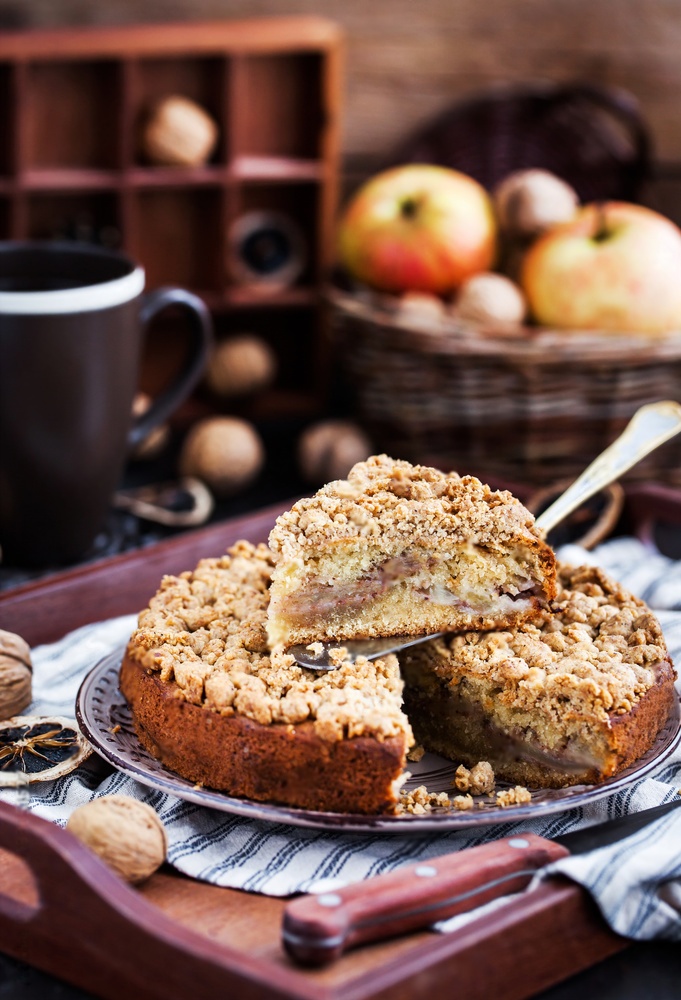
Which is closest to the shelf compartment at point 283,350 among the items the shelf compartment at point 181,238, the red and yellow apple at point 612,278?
the shelf compartment at point 181,238

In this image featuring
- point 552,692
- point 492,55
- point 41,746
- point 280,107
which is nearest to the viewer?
point 552,692

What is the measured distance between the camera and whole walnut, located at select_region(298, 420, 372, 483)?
7.63 ft

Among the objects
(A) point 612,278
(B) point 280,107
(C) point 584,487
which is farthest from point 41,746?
(B) point 280,107

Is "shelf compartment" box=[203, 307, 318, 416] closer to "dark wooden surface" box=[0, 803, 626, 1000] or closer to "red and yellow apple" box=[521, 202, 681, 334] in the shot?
"red and yellow apple" box=[521, 202, 681, 334]

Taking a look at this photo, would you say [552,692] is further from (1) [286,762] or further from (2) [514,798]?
(1) [286,762]

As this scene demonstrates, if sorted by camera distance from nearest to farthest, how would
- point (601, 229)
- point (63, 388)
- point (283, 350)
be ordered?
point (63, 388) < point (601, 229) < point (283, 350)

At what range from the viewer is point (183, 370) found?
210 cm

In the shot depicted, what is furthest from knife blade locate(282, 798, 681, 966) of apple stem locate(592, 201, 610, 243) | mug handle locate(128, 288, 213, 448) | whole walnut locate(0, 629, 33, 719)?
apple stem locate(592, 201, 610, 243)

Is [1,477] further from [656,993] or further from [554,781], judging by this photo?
[656,993]

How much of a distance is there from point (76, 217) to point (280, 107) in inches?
18.4

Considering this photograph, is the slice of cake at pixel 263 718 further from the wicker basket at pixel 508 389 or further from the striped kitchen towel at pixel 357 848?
the wicker basket at pixel 508 389

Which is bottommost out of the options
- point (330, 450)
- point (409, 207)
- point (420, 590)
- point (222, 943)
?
point (330, 450)

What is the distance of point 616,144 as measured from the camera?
8.96ft

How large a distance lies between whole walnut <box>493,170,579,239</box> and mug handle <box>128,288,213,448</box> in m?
0.65
